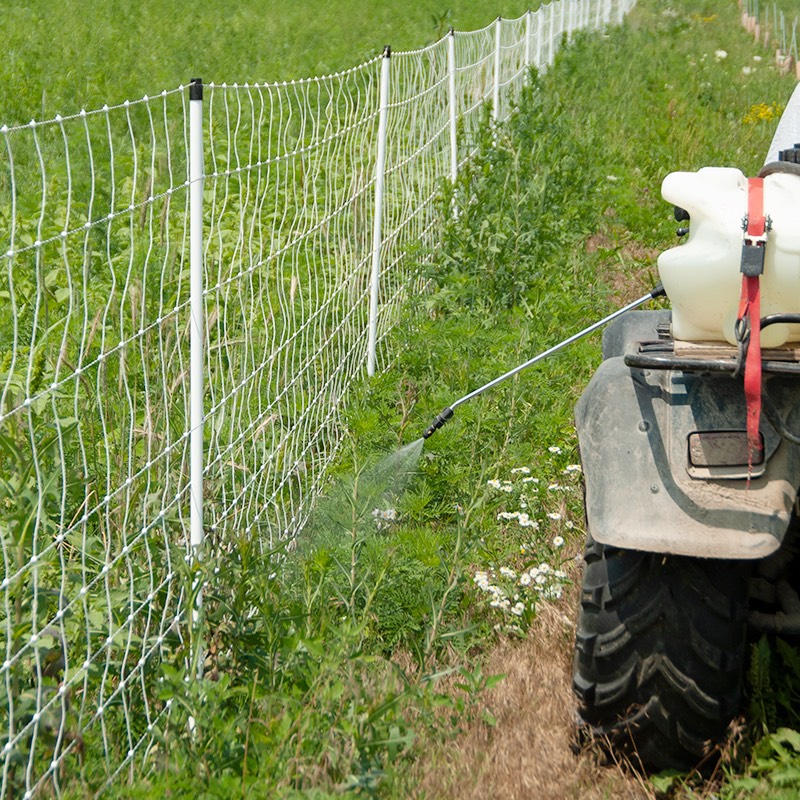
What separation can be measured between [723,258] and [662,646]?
0.94 meters

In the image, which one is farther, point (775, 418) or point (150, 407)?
point (150, 407)

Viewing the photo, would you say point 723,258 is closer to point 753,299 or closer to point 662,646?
point 753,299

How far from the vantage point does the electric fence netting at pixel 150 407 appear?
8.91 ft

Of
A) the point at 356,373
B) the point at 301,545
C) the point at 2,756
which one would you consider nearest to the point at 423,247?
the point at 356,373

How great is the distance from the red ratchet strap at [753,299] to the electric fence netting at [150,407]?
4.50 ft

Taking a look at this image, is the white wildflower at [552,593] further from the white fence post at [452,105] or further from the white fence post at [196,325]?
the white fence post at [452,105]

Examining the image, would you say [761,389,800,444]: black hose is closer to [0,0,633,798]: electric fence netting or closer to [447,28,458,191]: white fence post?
[0,0,633,798]: electric fence netting

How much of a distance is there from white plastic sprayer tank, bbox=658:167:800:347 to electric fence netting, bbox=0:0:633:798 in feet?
4.07

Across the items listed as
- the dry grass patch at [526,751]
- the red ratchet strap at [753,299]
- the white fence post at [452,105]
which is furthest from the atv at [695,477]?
the white fence post at [452,105]

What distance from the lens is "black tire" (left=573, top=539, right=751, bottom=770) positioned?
2.81 m

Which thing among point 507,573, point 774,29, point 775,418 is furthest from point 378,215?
point 774,29

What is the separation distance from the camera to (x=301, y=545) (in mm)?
4125

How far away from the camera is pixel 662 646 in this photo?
9.32 feet

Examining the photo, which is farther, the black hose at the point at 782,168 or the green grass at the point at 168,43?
the green grass at the point at 168,43
